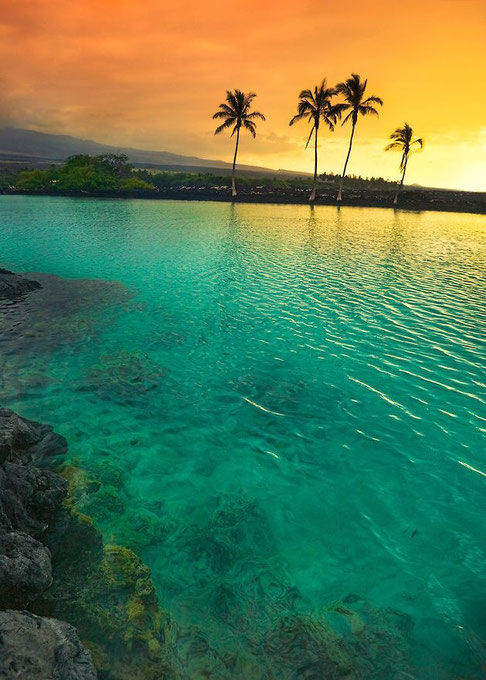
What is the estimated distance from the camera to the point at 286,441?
730 cm

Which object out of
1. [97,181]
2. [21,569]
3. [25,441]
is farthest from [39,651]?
[97,181]

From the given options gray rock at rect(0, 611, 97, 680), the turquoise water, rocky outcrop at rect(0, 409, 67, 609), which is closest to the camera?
gray rock at rect(0, 611, 97, 680)

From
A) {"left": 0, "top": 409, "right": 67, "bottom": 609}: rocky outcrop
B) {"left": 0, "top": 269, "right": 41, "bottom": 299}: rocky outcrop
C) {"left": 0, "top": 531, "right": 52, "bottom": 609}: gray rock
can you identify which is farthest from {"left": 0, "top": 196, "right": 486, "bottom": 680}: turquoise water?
{"left": 0, "top": 269, "right": 41, "bottom": 299}: rocky outcrop

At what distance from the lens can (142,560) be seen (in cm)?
482

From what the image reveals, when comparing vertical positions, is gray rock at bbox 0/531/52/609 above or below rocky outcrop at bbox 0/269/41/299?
below

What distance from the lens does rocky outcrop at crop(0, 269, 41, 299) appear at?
15492 millimetres

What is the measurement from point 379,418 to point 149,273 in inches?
618

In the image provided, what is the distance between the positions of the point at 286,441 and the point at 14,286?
14409 millimetres

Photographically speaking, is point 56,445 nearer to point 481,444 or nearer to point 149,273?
point 481,444

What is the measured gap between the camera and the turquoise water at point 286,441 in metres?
4.55

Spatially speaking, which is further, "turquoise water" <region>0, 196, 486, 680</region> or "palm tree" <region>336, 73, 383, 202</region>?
"palm tree" <region>336, 73, 383, 202</region>

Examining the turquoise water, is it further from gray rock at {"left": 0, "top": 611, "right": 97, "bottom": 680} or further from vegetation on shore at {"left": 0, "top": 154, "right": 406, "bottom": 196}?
vegetation on shore at {"left": 0, "top": 154, "right": 406, "bottom": 196}

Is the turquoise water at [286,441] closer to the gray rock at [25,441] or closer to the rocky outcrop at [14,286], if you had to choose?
the gray rock at [25,441]

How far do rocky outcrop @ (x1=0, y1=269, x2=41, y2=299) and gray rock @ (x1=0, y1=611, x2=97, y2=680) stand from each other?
49.6ft
